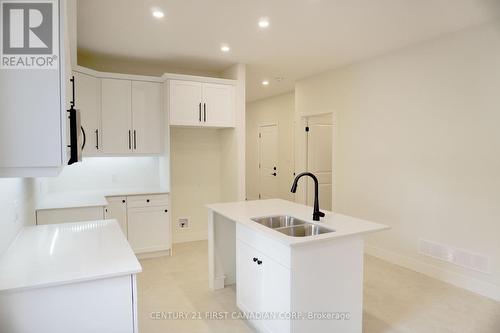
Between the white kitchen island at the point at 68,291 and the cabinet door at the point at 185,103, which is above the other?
the cabinet door at the point at 185,103

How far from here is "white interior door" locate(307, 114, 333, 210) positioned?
5812 mm

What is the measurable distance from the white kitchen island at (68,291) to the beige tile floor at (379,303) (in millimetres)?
1146

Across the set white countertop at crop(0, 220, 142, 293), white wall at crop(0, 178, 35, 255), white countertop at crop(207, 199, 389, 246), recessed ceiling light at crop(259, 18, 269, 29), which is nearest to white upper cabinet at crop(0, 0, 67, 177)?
white countertop at crop(0, 220, 142, 293)

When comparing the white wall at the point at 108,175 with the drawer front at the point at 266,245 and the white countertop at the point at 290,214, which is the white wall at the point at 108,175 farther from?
the drawer front at the point at 266,245

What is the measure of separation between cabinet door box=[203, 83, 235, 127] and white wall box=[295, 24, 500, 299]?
5.52 ft

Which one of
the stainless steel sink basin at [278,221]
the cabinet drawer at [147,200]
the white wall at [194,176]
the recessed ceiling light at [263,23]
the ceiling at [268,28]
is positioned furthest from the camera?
the white wall at [194,176]

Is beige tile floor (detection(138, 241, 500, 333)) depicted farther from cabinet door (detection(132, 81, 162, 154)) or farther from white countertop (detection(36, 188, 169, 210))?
cabinet door (detection(132, 81, 162, 154))

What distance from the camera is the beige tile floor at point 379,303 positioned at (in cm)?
265

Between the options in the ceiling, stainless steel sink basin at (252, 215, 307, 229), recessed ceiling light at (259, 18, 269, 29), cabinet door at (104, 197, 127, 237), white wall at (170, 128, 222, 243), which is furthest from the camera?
white wall at (170, 128, 222, 243)

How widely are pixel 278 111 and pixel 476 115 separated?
14.8 ft

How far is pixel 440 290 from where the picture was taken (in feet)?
11.0

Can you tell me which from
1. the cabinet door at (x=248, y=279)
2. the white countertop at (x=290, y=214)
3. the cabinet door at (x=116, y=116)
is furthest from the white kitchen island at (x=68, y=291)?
the cabinet door at (x=116, y=116)

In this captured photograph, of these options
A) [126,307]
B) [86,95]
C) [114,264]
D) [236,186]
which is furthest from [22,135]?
[236,186]

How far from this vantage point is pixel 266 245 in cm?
235
